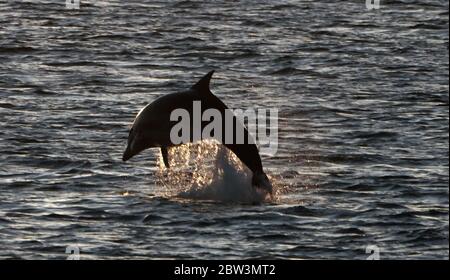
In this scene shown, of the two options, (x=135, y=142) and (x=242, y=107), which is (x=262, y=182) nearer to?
(x=135, y=142)

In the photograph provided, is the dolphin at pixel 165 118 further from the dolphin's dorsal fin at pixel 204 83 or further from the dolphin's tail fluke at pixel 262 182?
the dolphin's tail fluke at pixel 262 182

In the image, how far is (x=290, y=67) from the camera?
112 ft

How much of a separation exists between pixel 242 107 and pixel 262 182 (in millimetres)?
7635

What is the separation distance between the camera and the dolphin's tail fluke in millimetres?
22281

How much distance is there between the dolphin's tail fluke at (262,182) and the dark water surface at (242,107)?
318mm

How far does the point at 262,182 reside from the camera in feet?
73.8

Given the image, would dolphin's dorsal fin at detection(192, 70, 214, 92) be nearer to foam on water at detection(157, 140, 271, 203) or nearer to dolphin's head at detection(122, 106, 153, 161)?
dolphin's head at detection(122, 106, 153, 161)

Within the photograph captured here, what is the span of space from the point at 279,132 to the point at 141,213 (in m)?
7.31

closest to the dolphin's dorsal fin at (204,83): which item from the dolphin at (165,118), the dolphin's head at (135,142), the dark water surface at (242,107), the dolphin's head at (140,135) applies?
the dolphin at (165,118)

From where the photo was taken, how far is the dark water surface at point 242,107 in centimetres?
2014

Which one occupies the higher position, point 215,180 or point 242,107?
point 215,180

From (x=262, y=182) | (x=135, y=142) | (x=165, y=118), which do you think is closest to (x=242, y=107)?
(x=262, y=182)

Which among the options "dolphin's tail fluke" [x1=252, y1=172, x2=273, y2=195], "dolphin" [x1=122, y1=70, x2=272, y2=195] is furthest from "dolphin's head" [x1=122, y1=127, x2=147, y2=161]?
"dolphin's tail fluke" [x1=252, y1=172, x2=273, y2=195]

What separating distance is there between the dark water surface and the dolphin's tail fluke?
32 cm
